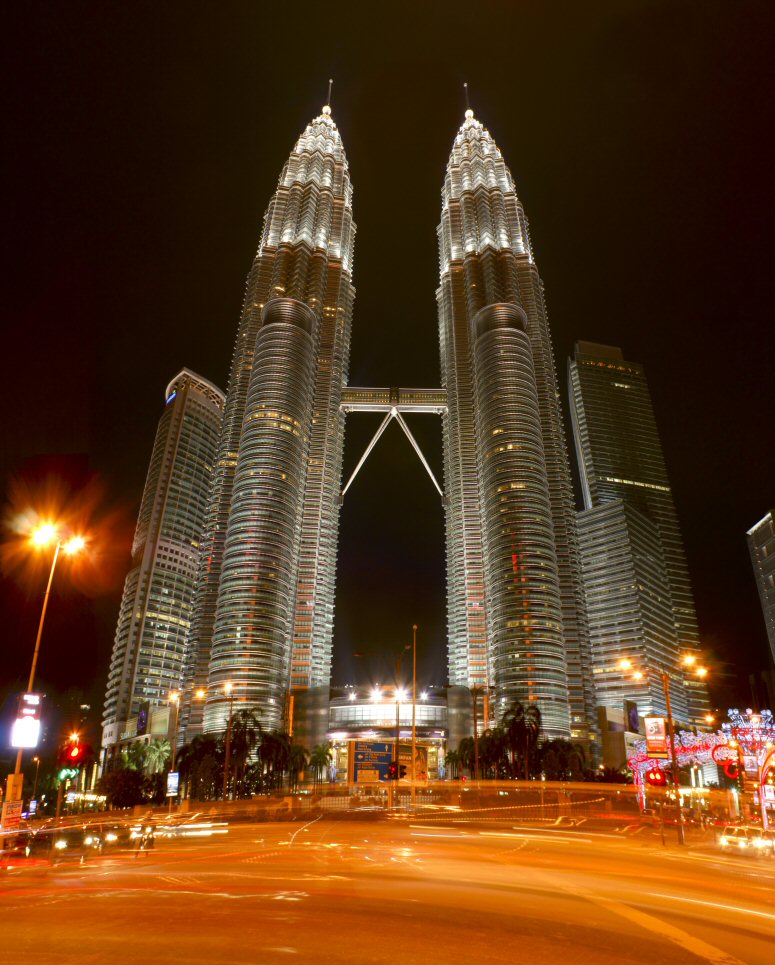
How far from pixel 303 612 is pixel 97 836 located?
16615cm

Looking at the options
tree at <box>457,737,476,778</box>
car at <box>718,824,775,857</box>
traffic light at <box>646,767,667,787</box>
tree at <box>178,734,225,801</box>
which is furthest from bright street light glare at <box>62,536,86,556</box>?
tree at <box>457,737,476,778</box>

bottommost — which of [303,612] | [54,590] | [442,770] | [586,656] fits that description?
[442,770]

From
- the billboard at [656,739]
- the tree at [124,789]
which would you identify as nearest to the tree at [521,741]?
the tree at [124,789]

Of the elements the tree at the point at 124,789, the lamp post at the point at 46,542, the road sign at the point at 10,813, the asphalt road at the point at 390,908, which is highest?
the lamp post at the point at 46,542

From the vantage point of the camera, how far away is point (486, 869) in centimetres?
1906

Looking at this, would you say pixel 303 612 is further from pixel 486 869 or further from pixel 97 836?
pixel 486 869

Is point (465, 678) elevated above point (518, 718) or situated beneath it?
elevated above

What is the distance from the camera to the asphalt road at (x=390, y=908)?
31.2 feet

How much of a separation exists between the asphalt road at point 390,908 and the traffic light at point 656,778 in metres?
8.15

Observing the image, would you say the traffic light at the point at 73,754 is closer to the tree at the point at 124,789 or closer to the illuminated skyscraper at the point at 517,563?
the tree at the point at 124,789

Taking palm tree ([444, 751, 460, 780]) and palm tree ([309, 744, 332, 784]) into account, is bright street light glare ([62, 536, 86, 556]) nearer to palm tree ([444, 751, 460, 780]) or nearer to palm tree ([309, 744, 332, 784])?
palm tree ([444, 751, 460, 780])

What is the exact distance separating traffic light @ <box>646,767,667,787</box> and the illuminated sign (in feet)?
92.4

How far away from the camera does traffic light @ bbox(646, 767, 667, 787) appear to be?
32.4m

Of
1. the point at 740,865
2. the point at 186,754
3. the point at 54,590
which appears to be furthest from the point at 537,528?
the point at 740,865
